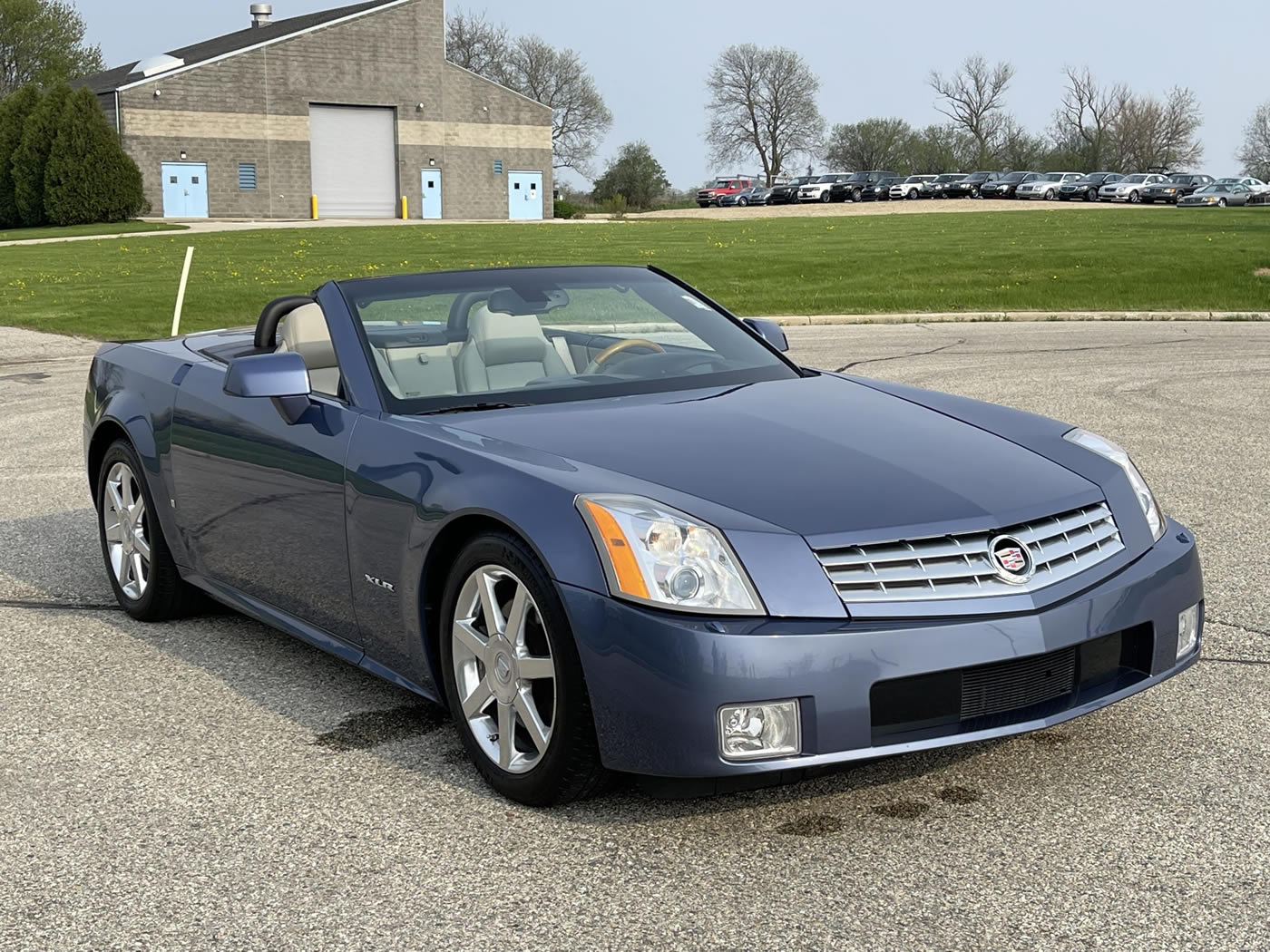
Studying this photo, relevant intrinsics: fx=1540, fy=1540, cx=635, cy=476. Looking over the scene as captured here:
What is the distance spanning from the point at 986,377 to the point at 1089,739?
9.18 meters

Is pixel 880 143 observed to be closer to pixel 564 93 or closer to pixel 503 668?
pixel 564 93

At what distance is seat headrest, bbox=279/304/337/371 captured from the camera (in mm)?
5461

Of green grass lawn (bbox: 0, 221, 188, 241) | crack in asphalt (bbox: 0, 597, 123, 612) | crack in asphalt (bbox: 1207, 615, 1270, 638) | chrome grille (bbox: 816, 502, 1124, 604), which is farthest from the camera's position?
green grass lawn (bbox: 0, 221, 188, 241)

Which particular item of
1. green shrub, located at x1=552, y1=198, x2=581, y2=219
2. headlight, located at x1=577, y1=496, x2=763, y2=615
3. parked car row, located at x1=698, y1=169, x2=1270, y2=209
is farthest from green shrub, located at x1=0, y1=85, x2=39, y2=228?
headlight, located at x1=577, y1=496, x2=763, y2=615

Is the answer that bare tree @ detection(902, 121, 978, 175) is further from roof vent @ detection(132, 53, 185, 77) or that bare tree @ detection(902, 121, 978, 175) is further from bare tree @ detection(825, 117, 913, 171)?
roof vent @ detection(132, 53, 185, 77)

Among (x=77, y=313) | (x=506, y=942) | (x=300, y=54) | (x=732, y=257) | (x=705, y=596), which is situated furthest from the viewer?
(x=300, y=54)

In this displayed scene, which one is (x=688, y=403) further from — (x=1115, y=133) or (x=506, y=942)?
(x=1115, y=133)

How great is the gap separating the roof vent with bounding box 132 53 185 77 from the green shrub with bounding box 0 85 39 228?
6.20m

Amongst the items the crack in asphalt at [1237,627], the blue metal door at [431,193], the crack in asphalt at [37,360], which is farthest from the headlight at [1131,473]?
the blue metal door at [431,193]

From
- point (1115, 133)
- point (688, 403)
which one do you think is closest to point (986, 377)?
point (688, 403)

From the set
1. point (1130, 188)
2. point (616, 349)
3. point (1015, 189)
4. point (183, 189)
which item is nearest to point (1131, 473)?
point (616, 349)

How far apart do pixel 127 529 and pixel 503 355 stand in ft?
6.51

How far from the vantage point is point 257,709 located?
4.86 meters

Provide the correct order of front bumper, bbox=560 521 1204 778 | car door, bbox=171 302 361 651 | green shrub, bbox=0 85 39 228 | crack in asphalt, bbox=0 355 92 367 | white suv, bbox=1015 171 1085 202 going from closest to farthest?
front bumper, bbox=560 521 1204 778
car door, bbox=171 302 361 651
crack in asphalt, bbox=0 355 92 367
green shrub, bbox=0 85 39 228
white suv, bbox=1015 171 1085 202
